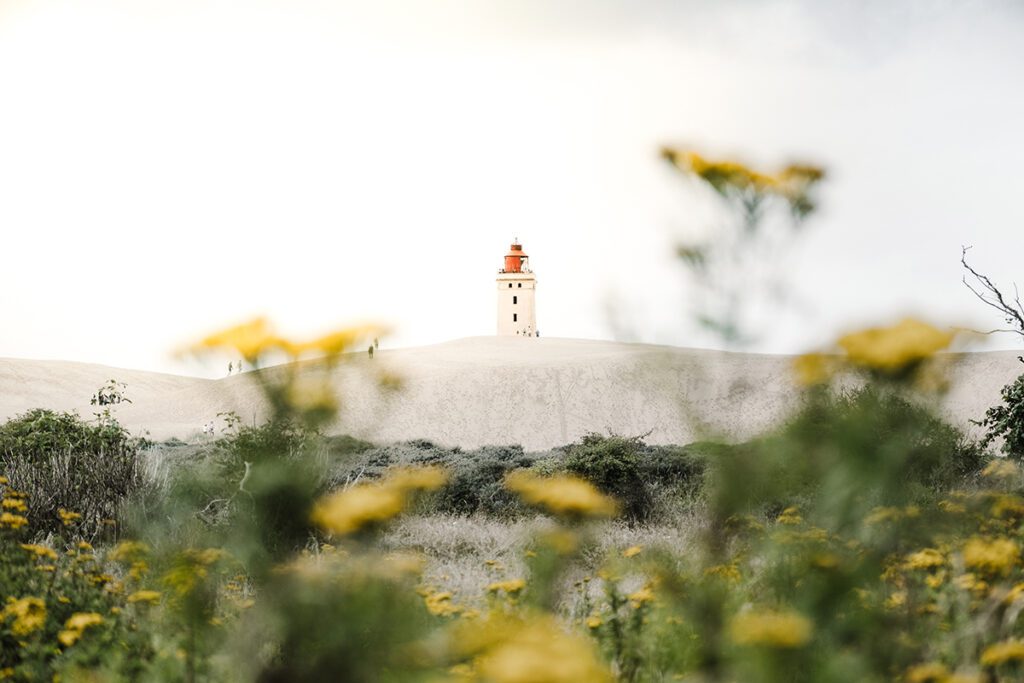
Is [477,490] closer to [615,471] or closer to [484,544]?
[615,471]

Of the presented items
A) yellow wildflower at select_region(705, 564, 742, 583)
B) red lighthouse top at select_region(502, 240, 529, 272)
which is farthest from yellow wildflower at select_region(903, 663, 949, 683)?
red lighthouse top at select_region(502, 240, 529, 272)

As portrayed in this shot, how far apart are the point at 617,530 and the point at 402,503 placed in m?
5.89

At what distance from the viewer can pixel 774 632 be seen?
2.17m

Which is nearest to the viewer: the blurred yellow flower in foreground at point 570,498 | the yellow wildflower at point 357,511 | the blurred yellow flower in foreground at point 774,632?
the blurred yellow flower in foreground at point 774,632

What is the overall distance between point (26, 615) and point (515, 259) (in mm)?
40523

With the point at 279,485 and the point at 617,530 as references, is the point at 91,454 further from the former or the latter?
the point at 279,485

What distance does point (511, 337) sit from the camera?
Answer: 41.7m

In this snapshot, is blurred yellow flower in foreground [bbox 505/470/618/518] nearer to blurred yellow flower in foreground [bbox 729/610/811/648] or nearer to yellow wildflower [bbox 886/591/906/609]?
blurred yellow flower in foreground [bbox 729/610/811/648]

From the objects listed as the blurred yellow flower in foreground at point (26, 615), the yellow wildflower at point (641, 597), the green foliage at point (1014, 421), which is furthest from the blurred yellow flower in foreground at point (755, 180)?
the green foliage at point (1014, 421)

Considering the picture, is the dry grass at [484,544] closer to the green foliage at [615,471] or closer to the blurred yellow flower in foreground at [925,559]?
the green foliage at [615,471]

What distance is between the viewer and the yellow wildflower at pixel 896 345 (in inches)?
89.0

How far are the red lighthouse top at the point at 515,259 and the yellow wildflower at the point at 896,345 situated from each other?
40892mm

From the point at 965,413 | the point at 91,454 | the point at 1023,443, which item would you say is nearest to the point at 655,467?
the point at 1023,443

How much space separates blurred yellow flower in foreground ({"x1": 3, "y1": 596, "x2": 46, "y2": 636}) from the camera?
3.13 metres
